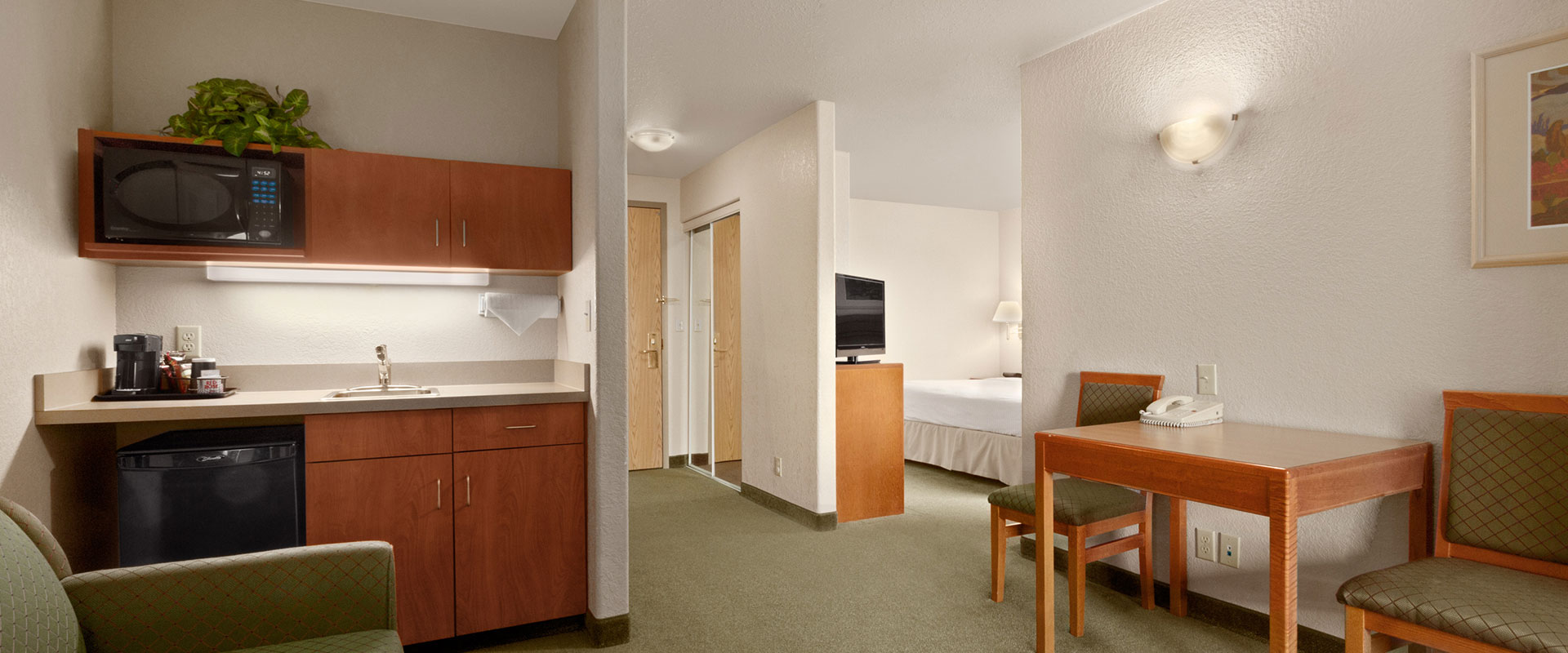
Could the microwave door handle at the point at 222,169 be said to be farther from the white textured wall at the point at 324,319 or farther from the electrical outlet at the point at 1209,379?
the electrical outlet at the point at 1209,379

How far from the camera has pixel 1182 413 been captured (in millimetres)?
2389

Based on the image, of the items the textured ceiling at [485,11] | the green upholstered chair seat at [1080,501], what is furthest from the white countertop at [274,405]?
the green upholstered chair seat at [1080,501]

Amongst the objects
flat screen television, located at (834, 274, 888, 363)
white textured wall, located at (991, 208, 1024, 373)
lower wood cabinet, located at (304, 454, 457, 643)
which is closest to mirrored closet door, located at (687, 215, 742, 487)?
flat screen television, located at (834, 274, 888, 363)

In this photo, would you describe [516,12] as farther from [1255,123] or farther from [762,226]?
[1255,123]

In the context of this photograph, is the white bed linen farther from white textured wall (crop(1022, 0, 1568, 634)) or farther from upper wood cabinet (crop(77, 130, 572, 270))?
upper wood cabinet (crop(77, 130, 572, 270))

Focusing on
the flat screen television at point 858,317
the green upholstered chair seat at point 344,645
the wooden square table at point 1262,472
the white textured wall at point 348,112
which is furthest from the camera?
the flat screen television at point 858,317

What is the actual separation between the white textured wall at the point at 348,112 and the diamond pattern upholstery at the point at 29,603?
1482mm

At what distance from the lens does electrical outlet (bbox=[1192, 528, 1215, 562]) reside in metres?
2.64

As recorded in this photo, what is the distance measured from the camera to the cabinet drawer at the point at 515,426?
2438 millimetres

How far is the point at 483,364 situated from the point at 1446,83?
132 inches

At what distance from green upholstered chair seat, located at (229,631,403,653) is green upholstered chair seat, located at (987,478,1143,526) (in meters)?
2.00

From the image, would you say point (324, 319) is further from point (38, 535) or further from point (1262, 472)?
point (1262, 472)

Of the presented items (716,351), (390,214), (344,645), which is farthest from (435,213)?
(716,351)

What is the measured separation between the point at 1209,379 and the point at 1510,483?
88 centimetres
